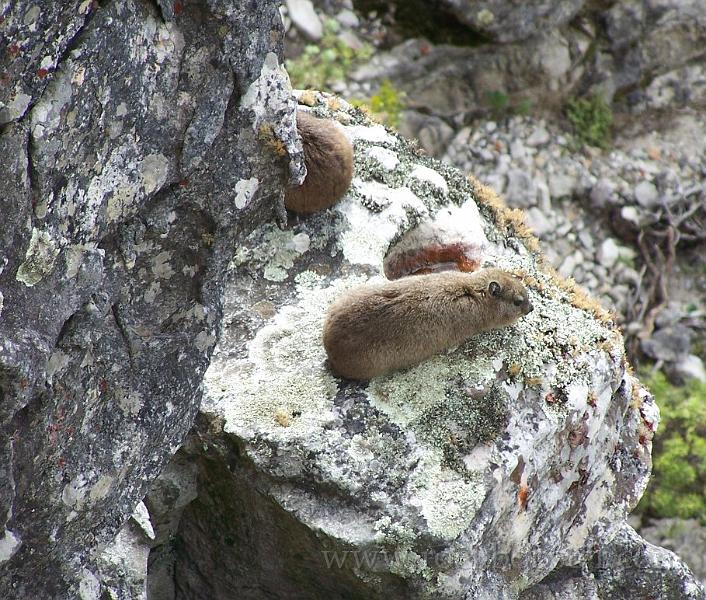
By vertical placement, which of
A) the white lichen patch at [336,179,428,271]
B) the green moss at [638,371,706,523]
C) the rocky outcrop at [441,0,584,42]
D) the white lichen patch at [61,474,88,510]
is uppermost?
the white lichen patch at [61,474,88,510]

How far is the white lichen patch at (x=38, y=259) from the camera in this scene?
3506 millimetres

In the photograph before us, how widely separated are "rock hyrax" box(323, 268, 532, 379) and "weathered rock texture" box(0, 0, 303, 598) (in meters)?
1.22

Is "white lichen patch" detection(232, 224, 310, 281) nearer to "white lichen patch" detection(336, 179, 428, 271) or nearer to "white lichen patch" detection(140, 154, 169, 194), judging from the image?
"white lichen patch" detection(336, 179, 428, 271)

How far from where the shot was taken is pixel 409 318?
592 centimetres

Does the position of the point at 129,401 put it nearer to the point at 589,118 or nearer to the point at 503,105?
the point at 503,105

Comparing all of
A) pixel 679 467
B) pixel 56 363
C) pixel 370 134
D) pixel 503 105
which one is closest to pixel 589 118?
pixel 503 105

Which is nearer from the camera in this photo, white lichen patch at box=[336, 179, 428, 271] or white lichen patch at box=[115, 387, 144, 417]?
white lichen patch at box=[115, 387, 144, 417]

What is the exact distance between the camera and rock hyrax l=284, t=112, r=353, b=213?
6.56 meters

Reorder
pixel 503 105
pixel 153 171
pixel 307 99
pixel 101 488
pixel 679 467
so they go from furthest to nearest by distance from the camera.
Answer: pixel 503 105, pixel 679 467, pixel 307 99, pixel 101 488, pixel 153 171

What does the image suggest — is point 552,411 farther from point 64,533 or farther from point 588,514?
point 64,533

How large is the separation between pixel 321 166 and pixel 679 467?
7230 mm

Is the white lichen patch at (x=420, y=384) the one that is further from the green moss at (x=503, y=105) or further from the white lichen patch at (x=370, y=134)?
the green moss at (x=503, y=105)

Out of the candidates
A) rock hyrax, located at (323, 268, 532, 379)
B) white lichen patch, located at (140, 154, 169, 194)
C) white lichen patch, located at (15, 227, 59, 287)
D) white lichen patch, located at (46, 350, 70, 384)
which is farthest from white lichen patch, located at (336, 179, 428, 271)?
white lichen patch, located at (15, 227, 59, 287)

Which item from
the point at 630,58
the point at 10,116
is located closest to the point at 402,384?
the point at 10,116
